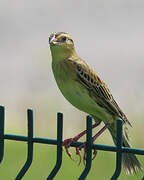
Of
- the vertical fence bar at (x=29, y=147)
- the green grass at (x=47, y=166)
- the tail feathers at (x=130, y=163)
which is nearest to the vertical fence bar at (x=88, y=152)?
the vertical fence bar at (x=29, y=147)

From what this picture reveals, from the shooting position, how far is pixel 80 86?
751cm

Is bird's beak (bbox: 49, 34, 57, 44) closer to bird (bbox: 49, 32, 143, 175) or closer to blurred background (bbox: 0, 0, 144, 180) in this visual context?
bird (bbox: 49, 32, 143, 175)

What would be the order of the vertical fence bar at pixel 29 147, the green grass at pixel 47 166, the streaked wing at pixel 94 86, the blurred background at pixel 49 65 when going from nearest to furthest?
the vertical fence bar at pixel 29 147 < the streaked wing at pixel 94 86 < the green grass at pixel 47 166 < the blurred background at pixel 49 65

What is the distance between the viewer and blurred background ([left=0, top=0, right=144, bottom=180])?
11188mm

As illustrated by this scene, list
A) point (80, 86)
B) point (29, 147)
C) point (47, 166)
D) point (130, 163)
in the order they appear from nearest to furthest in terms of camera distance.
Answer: point (29, 147), point (130, 163), point (80, 86), point (47, 166)

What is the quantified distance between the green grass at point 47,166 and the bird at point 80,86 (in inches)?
108

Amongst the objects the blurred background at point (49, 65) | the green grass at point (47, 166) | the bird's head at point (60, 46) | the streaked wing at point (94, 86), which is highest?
the blurred background at point (49, 65)

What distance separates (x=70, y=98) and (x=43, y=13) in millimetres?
12861

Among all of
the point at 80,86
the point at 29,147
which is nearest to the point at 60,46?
the point at 80,86

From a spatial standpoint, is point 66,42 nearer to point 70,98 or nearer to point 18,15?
point 70,98

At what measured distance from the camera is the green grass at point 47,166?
34.5 ft

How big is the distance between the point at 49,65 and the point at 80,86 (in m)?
7.88

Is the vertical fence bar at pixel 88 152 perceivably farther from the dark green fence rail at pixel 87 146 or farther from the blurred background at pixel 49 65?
the blurred background at pixel 49 65

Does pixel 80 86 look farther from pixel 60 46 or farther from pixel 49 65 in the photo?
pixel 49 65
